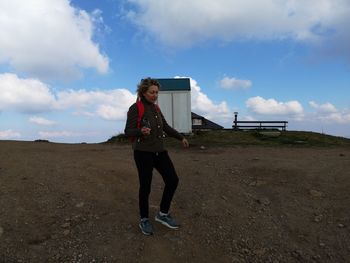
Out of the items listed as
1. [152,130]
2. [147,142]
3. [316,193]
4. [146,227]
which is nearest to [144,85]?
[152,130]

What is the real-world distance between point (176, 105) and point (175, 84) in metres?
0.98

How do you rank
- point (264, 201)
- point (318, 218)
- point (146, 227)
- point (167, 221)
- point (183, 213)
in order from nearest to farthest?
point (146, 227), point (167, 221), point (183, 213), point (318, 218), point (264, 201)

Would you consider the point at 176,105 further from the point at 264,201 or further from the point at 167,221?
the point at 167,221

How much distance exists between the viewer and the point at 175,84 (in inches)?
757

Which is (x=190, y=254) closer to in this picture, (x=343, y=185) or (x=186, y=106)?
(x=343, y=185)

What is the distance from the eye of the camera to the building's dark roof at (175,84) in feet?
62.6

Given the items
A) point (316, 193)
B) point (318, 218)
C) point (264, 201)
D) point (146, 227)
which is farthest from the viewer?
point (316, 193)

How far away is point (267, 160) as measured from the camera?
35.5ft

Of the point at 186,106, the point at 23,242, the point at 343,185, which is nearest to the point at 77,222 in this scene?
the point at 23,242

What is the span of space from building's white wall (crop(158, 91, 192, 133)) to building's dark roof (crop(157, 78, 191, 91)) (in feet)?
0.62

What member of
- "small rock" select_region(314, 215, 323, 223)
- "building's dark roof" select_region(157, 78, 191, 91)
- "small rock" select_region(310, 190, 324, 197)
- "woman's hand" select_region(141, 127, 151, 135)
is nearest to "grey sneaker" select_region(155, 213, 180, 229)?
"woman's hand" select_region(141, 127, 151, 135)

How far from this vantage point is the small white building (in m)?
18.9

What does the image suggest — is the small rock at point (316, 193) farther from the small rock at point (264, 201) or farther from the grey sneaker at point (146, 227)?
the grey sneaker at point (146, 227)

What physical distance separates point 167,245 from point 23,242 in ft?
6.25
